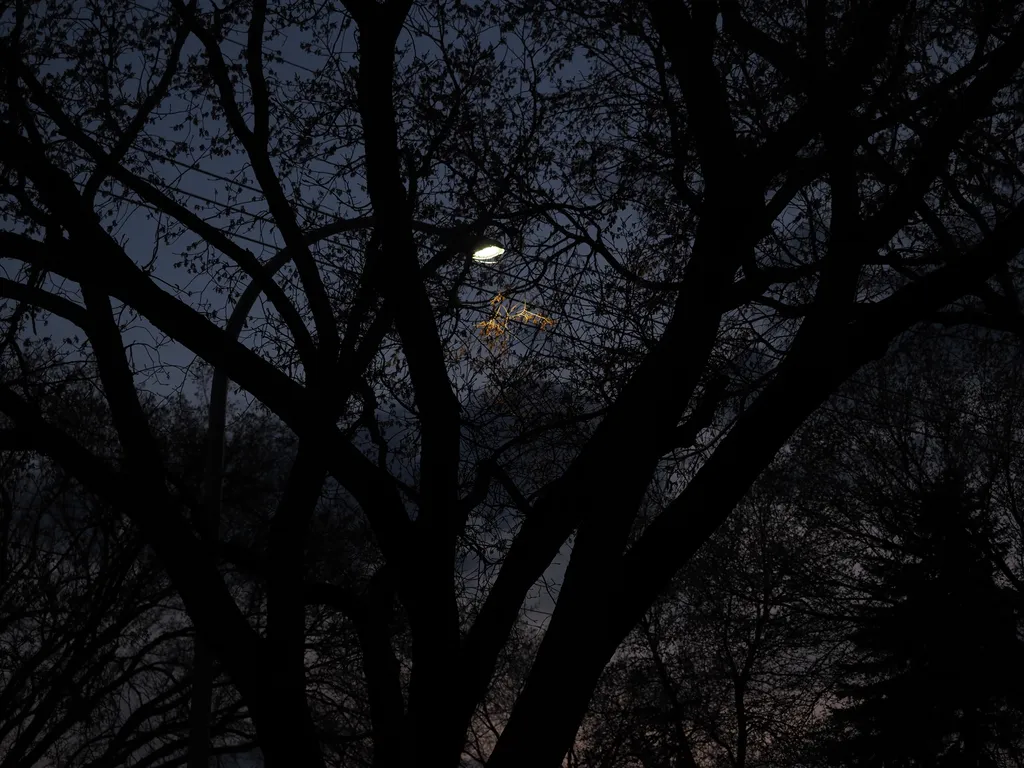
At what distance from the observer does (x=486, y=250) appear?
22.2 feet

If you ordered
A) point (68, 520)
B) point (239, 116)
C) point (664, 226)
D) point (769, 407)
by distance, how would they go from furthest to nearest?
point (68, 520) → point (664, 226) → point (239, 116) → point (769, 407)

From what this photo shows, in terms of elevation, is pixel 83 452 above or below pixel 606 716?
below

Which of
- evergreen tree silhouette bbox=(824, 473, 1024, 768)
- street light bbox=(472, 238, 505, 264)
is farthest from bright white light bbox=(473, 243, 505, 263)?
evergreen tree silhouette bbox=(824, 473, 1024, 768)

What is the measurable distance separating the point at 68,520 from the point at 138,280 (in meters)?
7.24

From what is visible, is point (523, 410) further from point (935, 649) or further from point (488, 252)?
point (935, 649)

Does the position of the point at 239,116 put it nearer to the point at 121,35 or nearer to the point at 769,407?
the point at 121,35

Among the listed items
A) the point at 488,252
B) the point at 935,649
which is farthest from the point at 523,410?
the point at 935,649

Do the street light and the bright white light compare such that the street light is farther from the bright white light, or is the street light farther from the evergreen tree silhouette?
the evergreen tree silhouette

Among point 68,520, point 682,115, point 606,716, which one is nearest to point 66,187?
point 682,115

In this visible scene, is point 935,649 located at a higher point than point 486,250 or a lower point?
lower

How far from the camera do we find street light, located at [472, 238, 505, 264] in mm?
6781

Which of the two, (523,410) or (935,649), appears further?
(935,649)

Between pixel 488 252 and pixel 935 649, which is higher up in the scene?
pixel 488 252

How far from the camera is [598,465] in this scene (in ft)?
14.8
